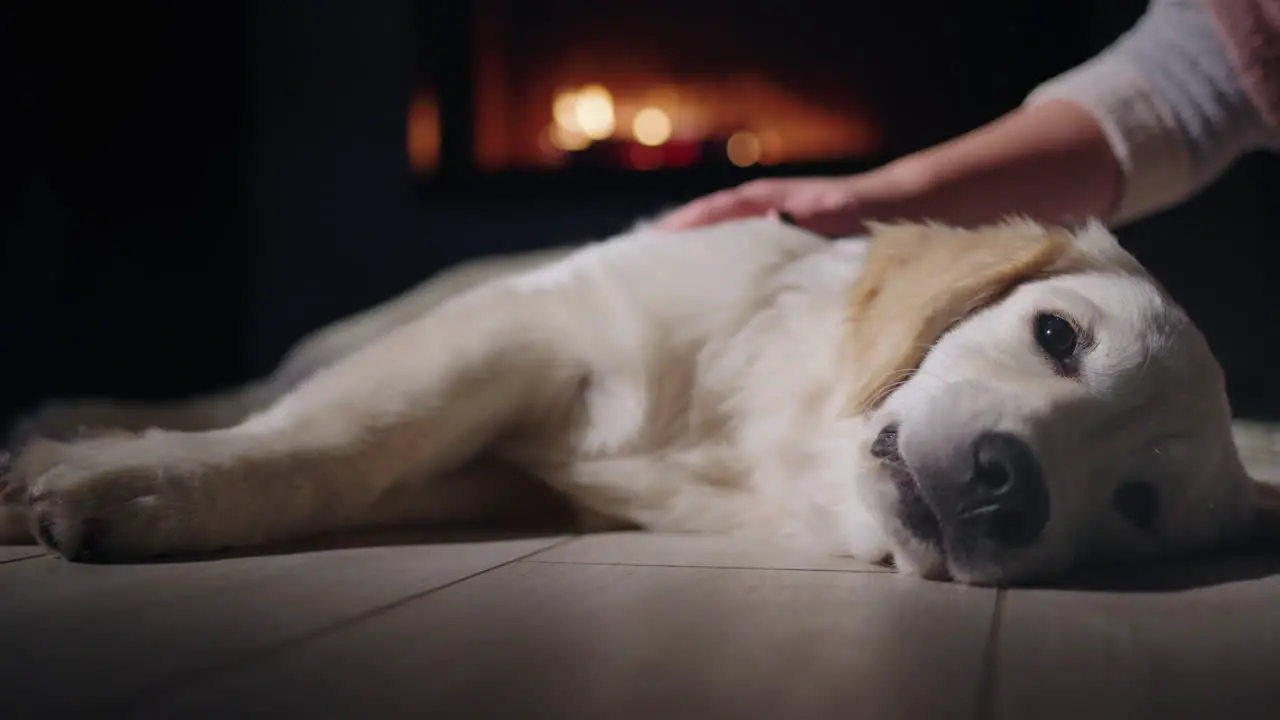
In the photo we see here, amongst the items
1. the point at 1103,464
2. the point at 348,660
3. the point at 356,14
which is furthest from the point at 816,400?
the point at 356,14

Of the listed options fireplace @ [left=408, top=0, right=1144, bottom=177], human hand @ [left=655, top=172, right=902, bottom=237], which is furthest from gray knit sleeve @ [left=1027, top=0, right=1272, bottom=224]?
fireplace @ [left=408, top=0, right=1144, bottom=177]

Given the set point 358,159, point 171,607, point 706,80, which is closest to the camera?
point 171,607

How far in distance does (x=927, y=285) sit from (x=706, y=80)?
2896mm

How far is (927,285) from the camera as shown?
139 centimetres

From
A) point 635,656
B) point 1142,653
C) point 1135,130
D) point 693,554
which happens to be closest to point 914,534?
point 693,554

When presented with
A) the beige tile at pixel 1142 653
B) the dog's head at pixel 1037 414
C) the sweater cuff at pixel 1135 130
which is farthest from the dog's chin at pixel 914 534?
the sweater cuff at pixel 1135 130

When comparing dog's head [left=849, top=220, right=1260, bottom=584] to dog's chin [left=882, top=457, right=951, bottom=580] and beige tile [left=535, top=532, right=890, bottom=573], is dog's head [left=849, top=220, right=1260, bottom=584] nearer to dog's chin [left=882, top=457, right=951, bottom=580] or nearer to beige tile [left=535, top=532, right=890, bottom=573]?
dog's chin [left=882, top=457, right=951, bottom=580]

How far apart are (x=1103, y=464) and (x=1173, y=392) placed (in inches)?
4.8

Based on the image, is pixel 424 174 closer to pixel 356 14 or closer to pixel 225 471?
pixel 356 14

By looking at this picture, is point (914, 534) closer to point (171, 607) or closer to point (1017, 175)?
point (171, 607)

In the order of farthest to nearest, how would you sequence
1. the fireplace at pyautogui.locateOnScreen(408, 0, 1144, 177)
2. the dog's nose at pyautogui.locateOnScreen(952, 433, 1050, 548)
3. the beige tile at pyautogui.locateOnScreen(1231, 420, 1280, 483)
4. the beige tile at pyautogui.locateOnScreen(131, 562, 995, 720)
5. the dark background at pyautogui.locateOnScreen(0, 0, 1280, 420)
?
the fireplace at pyautogui.locateOnScreen(408, 0, 1144, 177)
the dark background at pyautogui.locateOnScreen(0, 0, 1280, 420)
the beige tile at pyautogui.locateOnScreen(1231, 420, 1280, 483)
the dog's nose at pyautogui.locateOnScreen(952, 433, 1050, 548)
the beige tile at pyautogui.locateOnScreen(131, 562, 995, 720)

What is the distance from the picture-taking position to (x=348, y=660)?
81 cm

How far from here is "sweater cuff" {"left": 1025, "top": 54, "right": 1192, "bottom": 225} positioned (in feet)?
5.87

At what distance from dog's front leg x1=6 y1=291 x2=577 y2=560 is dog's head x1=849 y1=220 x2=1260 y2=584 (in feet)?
1.50
